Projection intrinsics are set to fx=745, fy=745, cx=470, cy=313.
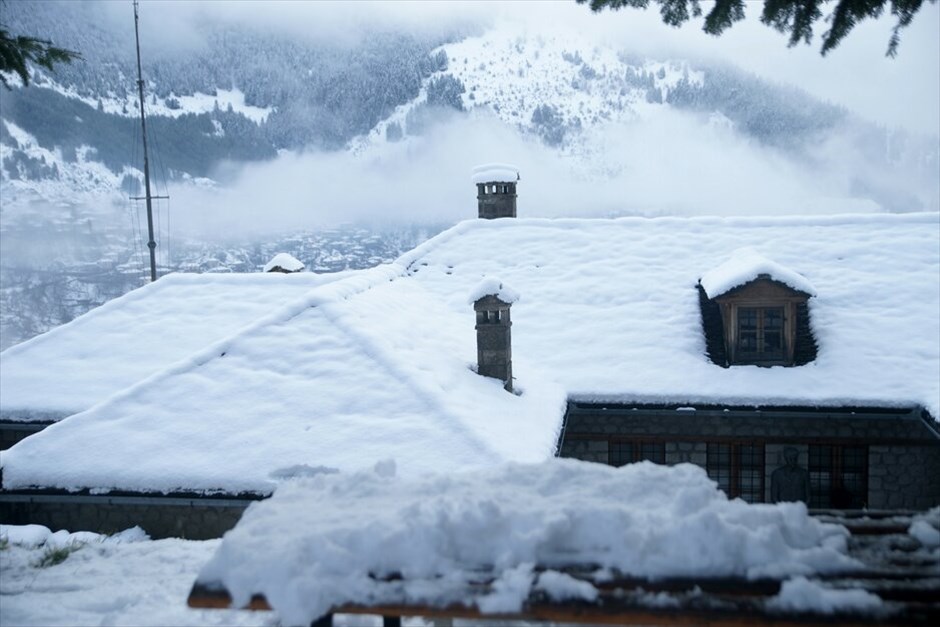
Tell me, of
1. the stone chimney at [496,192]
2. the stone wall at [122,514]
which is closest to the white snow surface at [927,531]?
the stone wall at [122,514]

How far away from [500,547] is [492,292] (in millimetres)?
8087

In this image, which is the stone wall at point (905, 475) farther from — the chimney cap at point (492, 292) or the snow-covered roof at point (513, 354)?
the chimney cap at point (492, 292)

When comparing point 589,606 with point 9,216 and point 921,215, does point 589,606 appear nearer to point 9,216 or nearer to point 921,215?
point 921,215

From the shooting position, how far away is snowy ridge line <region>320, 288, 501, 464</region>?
8.84 m

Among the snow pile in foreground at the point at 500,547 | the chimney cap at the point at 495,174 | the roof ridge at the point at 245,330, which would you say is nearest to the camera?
the snow pile in foreground at the point at 500,547

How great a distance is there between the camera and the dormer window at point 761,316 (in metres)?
12.9

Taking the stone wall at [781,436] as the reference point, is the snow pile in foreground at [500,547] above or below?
above

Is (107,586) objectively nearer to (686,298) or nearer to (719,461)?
(719,461)

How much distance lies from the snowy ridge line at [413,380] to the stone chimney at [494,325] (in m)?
1.36

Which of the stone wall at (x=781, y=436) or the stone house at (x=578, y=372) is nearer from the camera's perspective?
the stone house at (x=578, y=372)

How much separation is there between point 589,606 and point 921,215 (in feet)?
57.0

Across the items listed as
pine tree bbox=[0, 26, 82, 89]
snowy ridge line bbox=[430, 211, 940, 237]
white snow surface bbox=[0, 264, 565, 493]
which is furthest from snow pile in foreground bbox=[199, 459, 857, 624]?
snowy ridge line bbox=[430, 211, 940, 237]

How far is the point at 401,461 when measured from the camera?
856cm

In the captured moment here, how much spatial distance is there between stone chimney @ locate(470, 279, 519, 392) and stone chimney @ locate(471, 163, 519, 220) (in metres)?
8.74
